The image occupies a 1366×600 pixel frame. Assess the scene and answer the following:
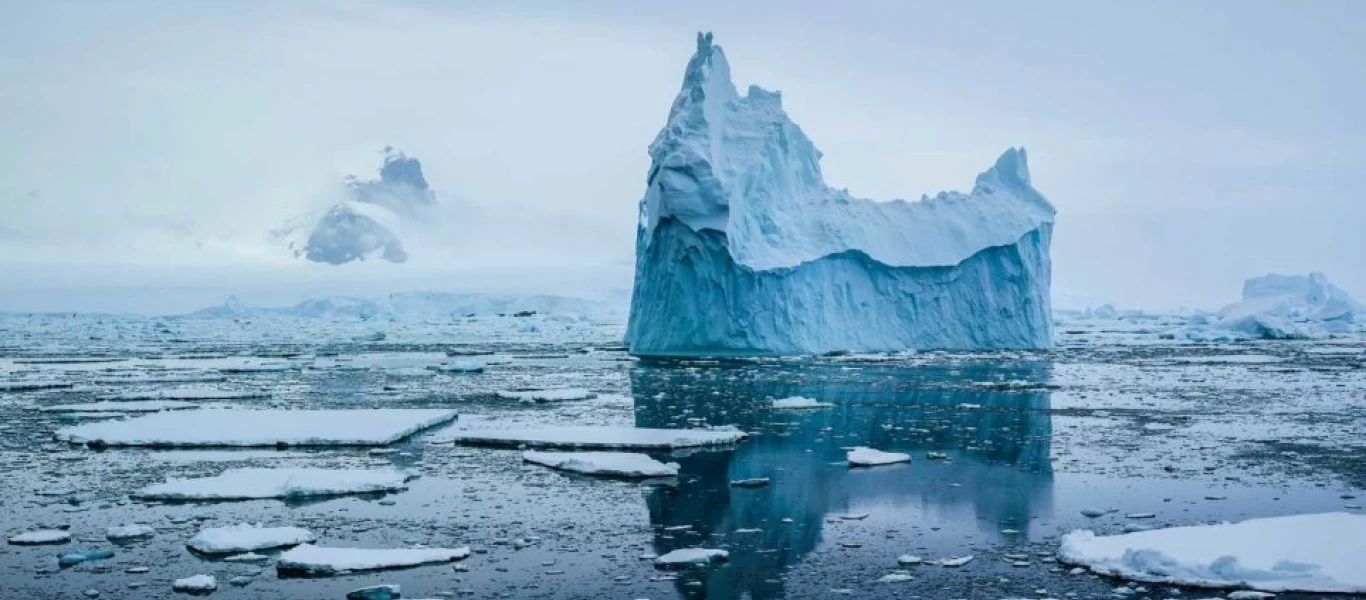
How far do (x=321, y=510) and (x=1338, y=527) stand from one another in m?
6.99

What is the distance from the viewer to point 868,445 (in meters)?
12.2

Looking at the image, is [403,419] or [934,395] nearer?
[403,419]

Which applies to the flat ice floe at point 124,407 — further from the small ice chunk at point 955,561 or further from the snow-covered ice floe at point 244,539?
the small ice chunk at point 955,561

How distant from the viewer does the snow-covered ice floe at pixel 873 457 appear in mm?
10812

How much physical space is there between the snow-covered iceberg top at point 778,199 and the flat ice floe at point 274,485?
15.7m

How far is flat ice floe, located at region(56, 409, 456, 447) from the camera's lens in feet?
39.7

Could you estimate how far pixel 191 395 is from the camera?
17.1m

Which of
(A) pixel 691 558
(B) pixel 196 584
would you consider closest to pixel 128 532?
(B) pixel 196 584

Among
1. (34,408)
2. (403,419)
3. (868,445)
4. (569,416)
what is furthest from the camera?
(34,408)

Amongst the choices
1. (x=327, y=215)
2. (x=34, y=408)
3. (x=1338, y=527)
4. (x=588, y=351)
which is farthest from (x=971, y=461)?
(x=327, y=215)

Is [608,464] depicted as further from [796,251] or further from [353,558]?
[796,251]

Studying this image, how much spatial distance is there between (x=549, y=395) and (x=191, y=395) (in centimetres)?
529

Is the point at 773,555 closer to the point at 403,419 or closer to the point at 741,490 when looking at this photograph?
the point at 741,490

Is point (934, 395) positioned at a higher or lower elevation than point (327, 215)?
lower
